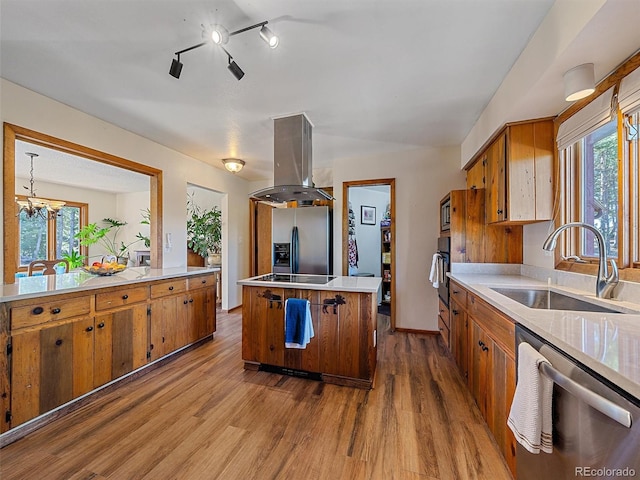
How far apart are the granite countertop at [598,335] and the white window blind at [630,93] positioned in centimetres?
103

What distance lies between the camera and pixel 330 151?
11.9 feet

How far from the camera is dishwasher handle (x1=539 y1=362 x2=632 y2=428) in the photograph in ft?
2.14

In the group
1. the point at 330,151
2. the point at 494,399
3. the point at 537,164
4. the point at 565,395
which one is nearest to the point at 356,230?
the point at 330,151

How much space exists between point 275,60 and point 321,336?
2.17 metres

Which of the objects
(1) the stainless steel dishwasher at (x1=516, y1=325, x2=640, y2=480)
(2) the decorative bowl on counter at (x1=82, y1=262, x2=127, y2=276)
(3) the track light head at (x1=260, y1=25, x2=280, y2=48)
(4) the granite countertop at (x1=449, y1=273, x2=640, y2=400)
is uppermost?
(3) the track light head at (x1=260, y1=25, x2=280, y2=48)

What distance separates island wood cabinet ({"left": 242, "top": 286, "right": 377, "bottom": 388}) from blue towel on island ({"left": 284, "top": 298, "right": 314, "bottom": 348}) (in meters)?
0.09

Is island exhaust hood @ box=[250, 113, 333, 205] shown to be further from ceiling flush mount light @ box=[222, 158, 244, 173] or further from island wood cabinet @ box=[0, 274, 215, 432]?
island wood cabinet @ box=[0, 274, 215, 432]

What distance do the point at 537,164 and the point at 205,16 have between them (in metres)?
2.54

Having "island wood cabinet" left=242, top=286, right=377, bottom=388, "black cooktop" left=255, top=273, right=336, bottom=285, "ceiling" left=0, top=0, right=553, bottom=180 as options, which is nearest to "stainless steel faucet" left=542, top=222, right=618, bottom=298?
"ceiling" left=0, top=0, right=553, bottom=180

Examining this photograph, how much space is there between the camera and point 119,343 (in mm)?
2211

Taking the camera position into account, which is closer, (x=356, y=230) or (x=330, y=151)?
(x=330, y=151)

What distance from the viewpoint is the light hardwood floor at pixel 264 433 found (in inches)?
55.1

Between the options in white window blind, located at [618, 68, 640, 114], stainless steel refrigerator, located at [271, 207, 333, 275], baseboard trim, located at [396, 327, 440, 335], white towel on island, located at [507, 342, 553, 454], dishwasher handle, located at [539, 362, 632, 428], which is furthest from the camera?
stainless steel refrigerator, located at [271, 207, 333, 275]

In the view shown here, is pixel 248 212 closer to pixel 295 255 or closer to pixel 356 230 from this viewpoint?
pixel 295 255
